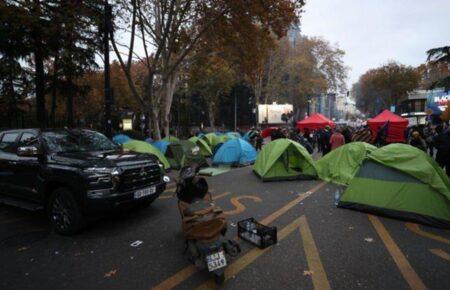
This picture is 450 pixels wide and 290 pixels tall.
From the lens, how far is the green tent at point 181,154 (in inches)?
525

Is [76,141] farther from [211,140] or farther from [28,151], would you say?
[211,140]

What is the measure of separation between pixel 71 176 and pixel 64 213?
2.41 feet

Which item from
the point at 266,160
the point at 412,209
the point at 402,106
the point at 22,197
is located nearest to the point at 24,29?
the point at 22,197

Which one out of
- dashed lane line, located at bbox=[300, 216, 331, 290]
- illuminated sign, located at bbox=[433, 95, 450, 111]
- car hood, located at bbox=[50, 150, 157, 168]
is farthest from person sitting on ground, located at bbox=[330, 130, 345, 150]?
illuminated sign, located at bbox=[433, 95, 450, 111]

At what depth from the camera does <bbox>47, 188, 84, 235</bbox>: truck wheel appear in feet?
17.8

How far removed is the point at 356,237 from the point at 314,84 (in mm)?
45624

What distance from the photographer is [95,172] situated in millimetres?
5344

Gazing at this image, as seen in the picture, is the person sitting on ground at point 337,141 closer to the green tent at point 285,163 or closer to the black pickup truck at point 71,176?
the green tent at point 285,163

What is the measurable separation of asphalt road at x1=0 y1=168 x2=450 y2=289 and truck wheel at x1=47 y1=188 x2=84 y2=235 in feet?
0.57

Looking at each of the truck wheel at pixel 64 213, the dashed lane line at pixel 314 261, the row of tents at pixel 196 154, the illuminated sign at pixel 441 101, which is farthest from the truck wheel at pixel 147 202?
the illuminated sign at pixel 441 101

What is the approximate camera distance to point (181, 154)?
13.4 m

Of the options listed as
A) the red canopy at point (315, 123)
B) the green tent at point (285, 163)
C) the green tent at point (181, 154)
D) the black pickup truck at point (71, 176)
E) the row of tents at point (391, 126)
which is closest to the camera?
the black pickup truck at point (71, 176)

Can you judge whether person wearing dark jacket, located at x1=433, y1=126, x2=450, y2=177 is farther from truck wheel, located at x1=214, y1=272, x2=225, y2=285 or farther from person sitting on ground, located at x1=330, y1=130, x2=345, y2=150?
truck wheel, located at x1=214, y1=272, x2=225, y2=285

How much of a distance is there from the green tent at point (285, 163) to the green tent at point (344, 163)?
406 mm
